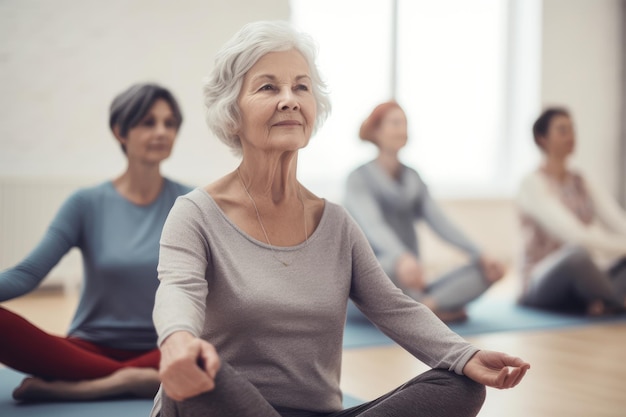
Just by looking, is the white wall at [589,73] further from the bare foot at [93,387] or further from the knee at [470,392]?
the knee at [470,392]

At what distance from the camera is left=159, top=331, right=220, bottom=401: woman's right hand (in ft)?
3.74

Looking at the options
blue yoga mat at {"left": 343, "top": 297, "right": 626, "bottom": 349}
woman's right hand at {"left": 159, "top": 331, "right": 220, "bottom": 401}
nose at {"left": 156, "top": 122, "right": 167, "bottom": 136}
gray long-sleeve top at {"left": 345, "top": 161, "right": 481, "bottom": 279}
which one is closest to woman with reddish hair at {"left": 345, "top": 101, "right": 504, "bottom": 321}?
gray long-sleeve top at {"left": 345, "top": 161, "right": 481, "bottom": 279}

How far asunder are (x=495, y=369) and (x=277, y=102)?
0.63 metres

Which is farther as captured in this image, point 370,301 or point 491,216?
point 491,216

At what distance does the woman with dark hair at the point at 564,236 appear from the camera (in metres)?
4.15

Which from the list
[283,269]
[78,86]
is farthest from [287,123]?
[78,86]

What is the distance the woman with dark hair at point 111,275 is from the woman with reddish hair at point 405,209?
1.46 meters

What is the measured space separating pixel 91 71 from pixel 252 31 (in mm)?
3628

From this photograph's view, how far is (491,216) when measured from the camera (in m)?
6.66

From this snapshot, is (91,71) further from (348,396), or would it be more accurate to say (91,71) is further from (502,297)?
(348,396)

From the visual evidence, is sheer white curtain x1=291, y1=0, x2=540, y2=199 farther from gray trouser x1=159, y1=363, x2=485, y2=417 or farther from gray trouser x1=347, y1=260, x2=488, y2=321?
gray trouser x1=159, y1=363, x2=485, y2=417

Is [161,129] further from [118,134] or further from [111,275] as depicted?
[111,275]

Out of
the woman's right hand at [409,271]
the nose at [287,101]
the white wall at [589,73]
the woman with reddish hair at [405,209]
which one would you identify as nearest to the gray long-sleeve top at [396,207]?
the woman with reddish hair at [405,209]

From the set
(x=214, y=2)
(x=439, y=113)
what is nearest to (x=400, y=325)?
(x=214, y=2)
